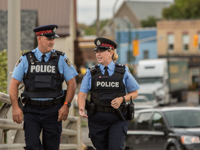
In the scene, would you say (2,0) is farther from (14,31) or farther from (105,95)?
(105,95)

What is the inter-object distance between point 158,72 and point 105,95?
75.8 feet

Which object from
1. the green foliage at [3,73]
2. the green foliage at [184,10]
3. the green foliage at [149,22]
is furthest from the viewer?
the green foliage at [149,22]

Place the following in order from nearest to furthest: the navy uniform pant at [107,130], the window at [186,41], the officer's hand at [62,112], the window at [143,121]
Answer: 1. the officer's hand at [62,112]
2. the navy uniform pant at [107,130]
3. the window at [143,121]
4. the window at [186,41]

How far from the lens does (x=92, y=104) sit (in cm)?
462

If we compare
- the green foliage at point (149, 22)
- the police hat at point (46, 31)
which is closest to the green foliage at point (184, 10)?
the green foliage at point (149, 22)

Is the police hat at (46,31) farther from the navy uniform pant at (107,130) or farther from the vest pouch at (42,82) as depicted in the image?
the navy uniform pant at (107,130)

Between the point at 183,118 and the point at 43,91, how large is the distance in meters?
4.84

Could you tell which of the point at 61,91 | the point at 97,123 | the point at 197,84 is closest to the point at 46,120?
the point at 61,91

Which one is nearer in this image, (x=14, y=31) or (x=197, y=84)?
(x=14, y=31)

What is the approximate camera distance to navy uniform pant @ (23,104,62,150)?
4211 mm

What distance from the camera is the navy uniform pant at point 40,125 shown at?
4211 mm

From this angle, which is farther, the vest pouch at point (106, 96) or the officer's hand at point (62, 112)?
the vest pouch at point (106, 96)

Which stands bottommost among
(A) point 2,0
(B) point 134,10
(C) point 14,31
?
(C) point 14,31

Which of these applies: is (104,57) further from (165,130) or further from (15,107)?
(165,130)
